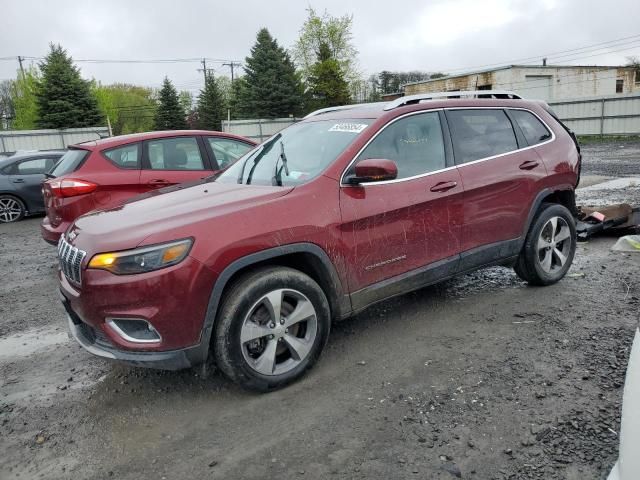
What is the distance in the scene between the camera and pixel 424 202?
12.1 ft

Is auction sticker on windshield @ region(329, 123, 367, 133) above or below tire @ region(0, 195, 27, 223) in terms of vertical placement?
above

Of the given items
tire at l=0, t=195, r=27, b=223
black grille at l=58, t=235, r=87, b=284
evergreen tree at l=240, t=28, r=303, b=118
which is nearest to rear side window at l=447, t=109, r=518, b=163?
black grille at l=58, t=235, r=87, b=284

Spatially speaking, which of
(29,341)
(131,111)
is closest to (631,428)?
(29,341)

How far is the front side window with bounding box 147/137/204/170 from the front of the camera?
6.49m

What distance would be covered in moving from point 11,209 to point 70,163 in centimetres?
547

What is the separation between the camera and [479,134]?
423cm

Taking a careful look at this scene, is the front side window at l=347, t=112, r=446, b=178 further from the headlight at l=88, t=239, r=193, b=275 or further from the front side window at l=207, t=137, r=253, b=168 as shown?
the front side window at l=207, t=137, r=253, b=168

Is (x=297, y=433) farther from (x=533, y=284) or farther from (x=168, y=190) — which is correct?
(x=533, y=284)

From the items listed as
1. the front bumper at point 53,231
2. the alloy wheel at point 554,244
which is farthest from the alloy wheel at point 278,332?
the front bumper at point 53,231

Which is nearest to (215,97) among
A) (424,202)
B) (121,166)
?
(121,166)

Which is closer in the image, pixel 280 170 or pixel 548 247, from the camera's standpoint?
pixel 280 170

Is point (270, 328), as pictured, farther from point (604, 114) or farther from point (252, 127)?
point (252, 127)

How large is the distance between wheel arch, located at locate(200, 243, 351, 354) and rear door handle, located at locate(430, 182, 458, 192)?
1085 mm

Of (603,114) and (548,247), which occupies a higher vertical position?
(603,114)
